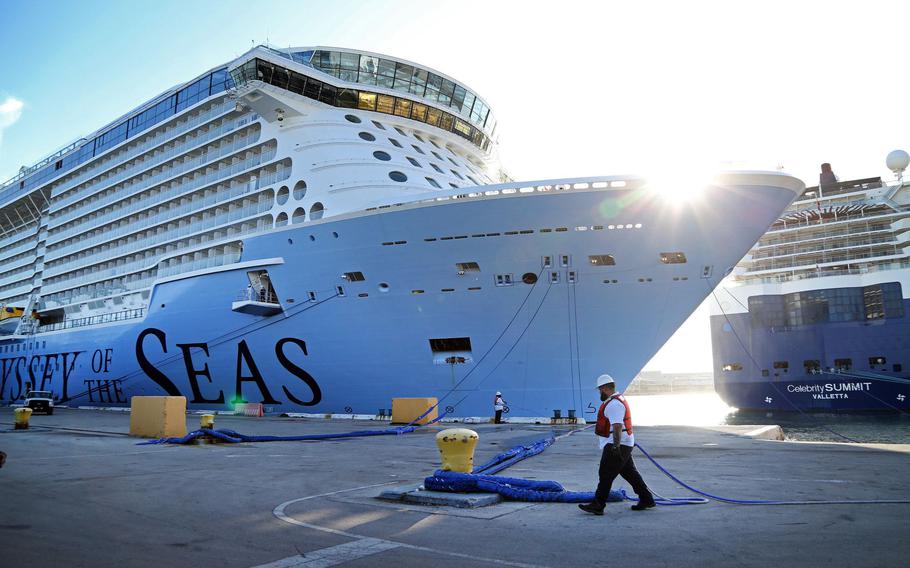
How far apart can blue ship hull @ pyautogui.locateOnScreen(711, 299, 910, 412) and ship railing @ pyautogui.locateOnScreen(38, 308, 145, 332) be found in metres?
29.6

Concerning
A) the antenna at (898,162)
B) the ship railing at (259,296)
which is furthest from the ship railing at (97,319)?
the antenna at (898,162)

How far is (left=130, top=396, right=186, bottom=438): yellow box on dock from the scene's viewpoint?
45.6 ft

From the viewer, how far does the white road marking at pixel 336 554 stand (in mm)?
3927

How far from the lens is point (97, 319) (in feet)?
96.4

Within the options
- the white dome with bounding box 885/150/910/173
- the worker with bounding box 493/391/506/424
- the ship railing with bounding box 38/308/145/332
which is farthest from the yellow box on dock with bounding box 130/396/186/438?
the white dome with bounding box 885/150/910/173

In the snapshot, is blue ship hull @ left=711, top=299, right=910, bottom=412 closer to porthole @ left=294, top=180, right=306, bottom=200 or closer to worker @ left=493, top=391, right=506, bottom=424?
worker @ left=493, top=391, right=506, bottom=424

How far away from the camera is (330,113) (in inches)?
910

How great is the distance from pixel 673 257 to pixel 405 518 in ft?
42.5

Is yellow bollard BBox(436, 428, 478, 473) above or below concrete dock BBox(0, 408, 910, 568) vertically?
above

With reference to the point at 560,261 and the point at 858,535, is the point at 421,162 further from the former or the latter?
the point at 858,535

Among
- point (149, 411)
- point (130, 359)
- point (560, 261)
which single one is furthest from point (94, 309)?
point (560, 261)

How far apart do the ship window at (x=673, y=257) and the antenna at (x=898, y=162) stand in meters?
39.5

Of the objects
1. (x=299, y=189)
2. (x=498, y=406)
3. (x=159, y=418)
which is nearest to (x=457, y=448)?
(x=159, y=418)

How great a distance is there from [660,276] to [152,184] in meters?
24.6
